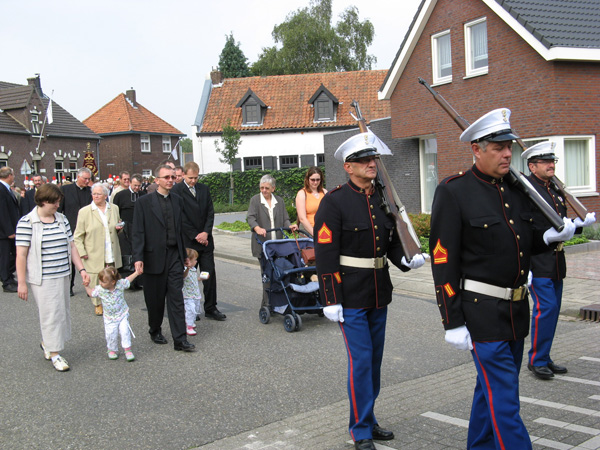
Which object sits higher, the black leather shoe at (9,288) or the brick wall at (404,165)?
the brick wall at (404,165)

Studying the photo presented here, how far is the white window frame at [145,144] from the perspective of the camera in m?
54.8

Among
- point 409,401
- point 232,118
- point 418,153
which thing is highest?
point 232,118

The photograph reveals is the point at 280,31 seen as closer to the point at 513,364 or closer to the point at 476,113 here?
the point at 476,113

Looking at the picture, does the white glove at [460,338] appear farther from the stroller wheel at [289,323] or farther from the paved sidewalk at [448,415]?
the stroller wheel at [289,323]

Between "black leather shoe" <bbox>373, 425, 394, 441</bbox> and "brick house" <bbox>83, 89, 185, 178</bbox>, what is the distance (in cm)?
5093

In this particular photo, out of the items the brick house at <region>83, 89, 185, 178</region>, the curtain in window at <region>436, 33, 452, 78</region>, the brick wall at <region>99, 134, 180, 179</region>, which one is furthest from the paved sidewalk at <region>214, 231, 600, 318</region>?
the brick house at <region>83, 89, 185, 178</region>

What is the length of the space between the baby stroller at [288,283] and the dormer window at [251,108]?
33474 millimetres

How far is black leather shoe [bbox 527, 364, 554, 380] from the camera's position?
18.9ft

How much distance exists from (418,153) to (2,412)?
19.1 meters

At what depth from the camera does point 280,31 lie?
55062mm

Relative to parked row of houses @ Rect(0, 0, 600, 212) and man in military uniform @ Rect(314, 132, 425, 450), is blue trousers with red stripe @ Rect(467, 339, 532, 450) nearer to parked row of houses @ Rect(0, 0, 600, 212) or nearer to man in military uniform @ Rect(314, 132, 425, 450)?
man in military uniform @ Rect(314, 132, 425, 450)

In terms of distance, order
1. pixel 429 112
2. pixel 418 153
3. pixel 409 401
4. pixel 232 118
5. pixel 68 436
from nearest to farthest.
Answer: pixel 68 436, pixel 409 401, pixel 429 112, pixel 418 153, pixel 232 118

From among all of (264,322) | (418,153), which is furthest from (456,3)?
(264,322)

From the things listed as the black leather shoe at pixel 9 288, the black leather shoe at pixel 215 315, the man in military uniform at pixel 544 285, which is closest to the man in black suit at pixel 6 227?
the black leather shoe at pixel 9 288
